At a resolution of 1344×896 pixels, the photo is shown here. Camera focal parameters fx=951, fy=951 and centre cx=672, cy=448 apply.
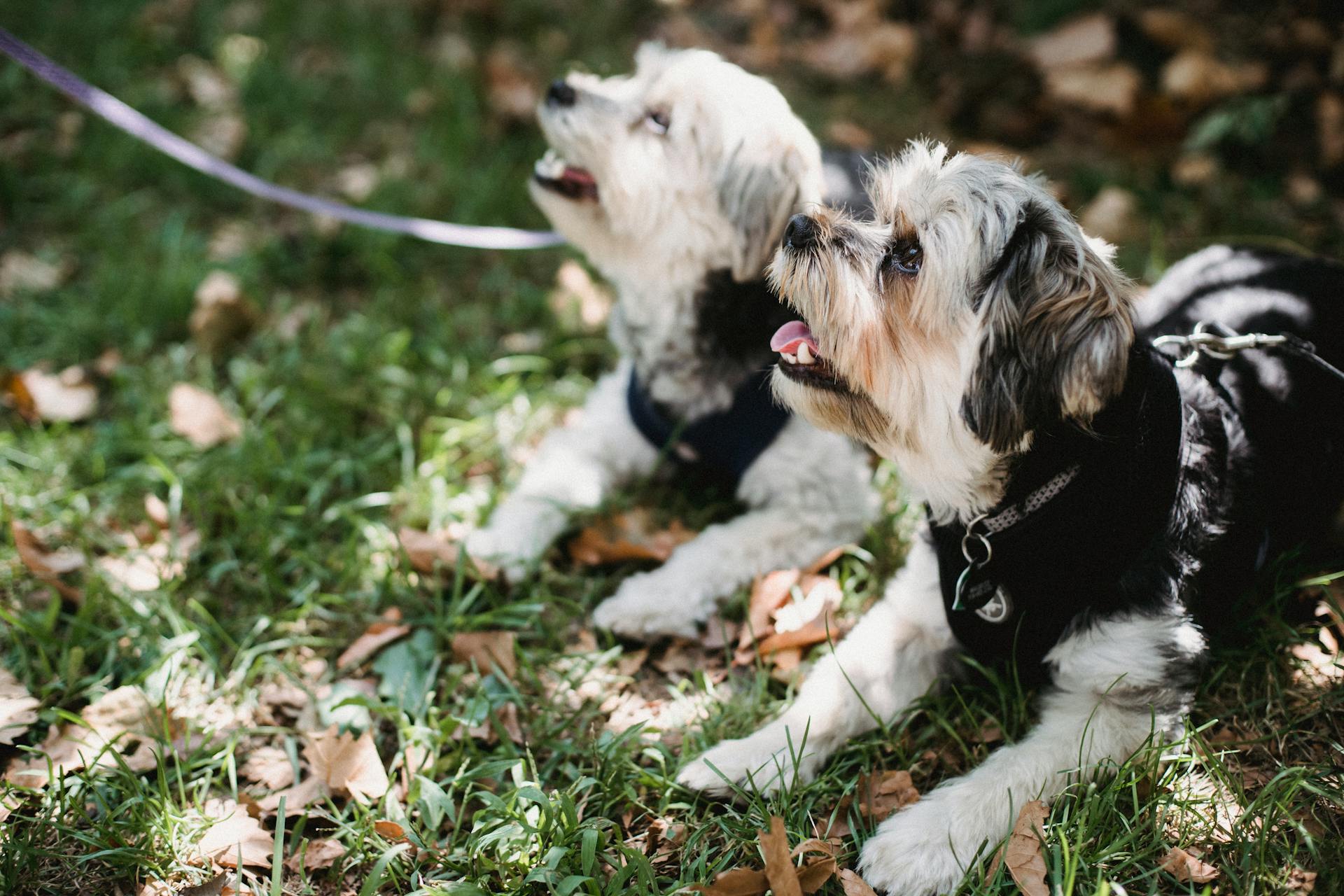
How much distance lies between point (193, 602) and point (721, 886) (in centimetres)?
198

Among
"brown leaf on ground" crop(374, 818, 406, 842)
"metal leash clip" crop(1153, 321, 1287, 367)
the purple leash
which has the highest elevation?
"metal leash clip" crop(1153, 321, 1287, 367)

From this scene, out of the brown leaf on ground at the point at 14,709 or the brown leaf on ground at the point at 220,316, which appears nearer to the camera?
the brown leaf on ground at the point at 14,709

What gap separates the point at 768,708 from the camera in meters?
2.98

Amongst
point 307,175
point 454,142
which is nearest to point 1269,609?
point 454,142

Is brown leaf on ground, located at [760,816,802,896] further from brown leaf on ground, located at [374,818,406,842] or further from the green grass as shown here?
brown leaf on ground, located at [374,818,406,842]

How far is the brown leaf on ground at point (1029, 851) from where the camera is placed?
2.29 metres

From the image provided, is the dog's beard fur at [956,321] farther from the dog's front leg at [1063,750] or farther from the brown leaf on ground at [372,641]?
the brown leaf on ground at [372,641]

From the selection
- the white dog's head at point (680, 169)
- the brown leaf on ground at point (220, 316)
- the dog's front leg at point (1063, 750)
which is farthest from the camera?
the brown leaf on ground at point (220, 316)

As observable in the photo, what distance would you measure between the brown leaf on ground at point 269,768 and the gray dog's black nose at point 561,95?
2.37 m

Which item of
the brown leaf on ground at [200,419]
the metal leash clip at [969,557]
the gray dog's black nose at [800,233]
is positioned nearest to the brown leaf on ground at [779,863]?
the metal leash clip at [969,557]

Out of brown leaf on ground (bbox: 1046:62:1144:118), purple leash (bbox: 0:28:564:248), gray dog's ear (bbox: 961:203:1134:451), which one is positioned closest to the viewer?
gray dog's ear (bbox: 961:203:1134:451)

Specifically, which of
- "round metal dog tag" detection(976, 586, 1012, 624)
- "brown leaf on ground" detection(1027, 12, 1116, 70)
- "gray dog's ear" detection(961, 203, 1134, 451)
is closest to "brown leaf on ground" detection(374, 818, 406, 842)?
"round metal dog tag" detection(976, 586, 1012, 624)

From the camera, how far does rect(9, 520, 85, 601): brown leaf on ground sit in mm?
3219

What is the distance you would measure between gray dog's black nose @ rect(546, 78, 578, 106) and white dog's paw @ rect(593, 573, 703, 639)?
5.78ft
